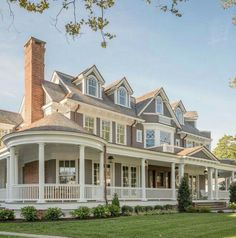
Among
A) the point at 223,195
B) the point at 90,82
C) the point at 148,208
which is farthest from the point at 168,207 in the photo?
the point at 90,82

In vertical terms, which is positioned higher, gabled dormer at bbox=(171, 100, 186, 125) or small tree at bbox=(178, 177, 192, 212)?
gabled dormer at bbox=(171, 100, 186, 125)

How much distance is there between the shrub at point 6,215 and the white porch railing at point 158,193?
1042 centimetres

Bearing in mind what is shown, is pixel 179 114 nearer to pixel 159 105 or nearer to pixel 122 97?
pixel 159 105

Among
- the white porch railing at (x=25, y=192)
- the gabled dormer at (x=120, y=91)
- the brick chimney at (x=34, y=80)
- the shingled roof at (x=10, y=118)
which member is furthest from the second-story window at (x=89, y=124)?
the white porch railing at (x=25, y=192)

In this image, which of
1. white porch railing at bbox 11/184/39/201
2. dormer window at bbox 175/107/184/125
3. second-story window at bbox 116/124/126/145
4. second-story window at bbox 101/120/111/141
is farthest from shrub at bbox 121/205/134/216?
dormer window at bbox 175/107/184/125

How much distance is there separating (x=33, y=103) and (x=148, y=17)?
1659 cm

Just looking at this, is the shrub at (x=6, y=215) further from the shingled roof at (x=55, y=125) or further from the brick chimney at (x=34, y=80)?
the brick chimney at (x=34, y=80)

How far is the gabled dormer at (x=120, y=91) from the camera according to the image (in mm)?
28359

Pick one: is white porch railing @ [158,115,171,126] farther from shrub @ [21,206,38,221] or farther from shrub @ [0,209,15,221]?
shrub @ [0,209,15,221]

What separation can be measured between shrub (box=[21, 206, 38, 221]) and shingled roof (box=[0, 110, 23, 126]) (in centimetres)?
1191

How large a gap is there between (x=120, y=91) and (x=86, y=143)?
33.9 feet

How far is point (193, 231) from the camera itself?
12.7 metres

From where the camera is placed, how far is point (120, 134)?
89.2 ft

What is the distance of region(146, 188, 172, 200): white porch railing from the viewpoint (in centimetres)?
2556
